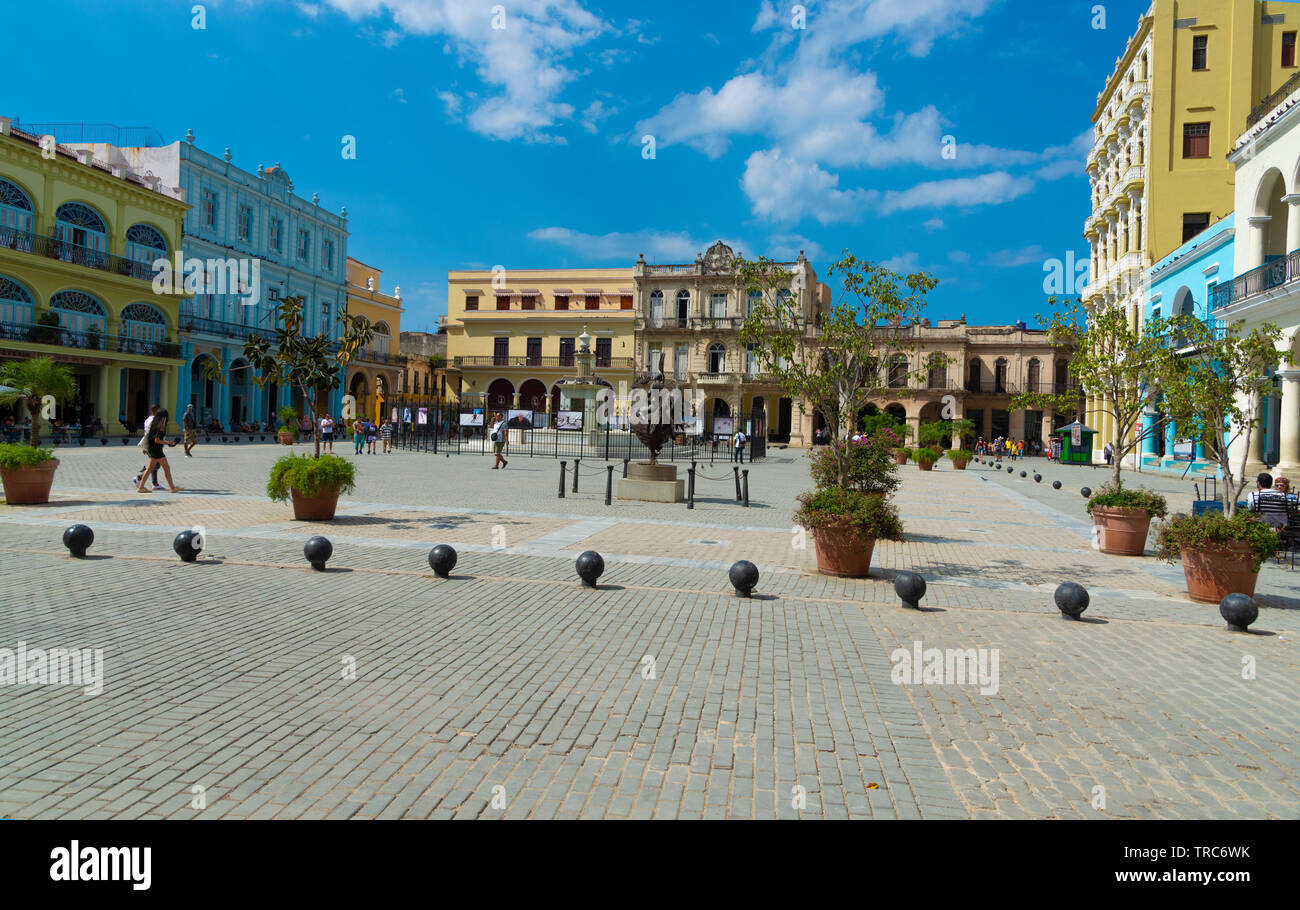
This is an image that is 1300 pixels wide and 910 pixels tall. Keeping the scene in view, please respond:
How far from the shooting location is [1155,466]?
32.4m

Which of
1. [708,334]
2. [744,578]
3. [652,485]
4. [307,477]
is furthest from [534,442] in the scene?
[744,578]

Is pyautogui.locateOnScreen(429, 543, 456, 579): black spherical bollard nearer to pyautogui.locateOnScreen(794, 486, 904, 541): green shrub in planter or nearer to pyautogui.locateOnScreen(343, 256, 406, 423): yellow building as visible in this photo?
pyautogui.locateOnScreen(794, 486, 904, 541): green shrub in planter

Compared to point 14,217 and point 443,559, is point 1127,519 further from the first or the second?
point 14,217

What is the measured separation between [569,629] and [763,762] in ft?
9.18

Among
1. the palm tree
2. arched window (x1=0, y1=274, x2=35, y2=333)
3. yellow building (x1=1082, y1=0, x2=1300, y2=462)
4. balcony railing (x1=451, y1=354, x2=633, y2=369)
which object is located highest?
yellow building (x1=1082, y1=0, x2=1300, y2=462)

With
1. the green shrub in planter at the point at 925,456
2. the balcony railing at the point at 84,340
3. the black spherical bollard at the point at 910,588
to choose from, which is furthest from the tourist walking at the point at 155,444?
the green shrub in planter at the point at 925,456

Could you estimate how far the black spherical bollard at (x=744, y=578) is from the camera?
7.86 metres

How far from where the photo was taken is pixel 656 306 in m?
59.0

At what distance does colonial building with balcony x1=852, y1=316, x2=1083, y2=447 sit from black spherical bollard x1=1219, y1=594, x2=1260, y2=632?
47.9 meters

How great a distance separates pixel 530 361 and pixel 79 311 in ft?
101

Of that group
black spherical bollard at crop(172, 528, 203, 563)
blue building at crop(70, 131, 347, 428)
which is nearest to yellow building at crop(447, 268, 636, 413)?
blue building at crop(70, 131, 347, 428)

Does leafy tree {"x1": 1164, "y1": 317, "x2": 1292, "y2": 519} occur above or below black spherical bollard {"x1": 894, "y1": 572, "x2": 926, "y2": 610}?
above

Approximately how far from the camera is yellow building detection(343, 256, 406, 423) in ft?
178

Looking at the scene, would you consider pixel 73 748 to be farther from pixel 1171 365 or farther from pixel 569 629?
pixel 1171 365
